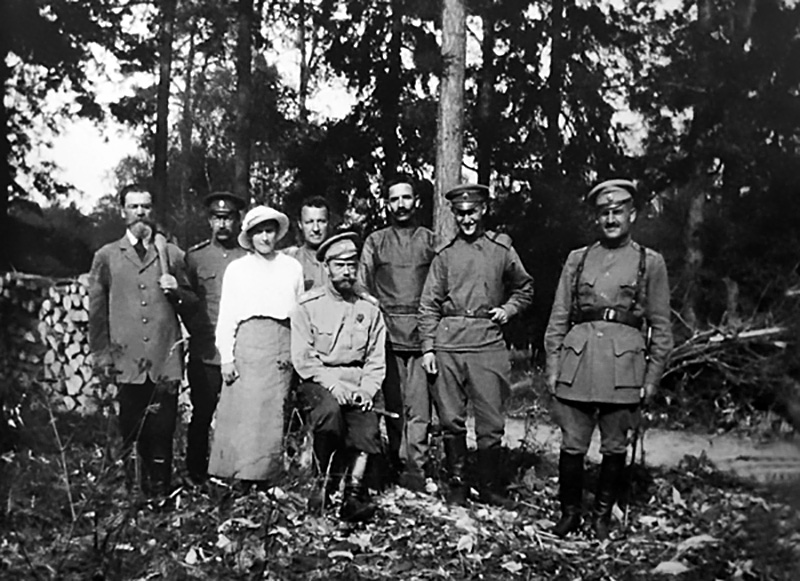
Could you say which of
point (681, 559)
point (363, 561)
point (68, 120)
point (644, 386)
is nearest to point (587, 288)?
point (644, 386)

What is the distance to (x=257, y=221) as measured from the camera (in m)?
4.71

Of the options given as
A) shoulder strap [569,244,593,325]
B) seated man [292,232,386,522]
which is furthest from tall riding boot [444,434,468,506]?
shoulder strap [569,244,593,325]

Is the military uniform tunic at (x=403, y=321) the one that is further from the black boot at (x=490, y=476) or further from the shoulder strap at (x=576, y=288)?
the shoulder strap at (x=576, y=288)

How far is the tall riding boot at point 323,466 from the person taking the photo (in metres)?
4.48

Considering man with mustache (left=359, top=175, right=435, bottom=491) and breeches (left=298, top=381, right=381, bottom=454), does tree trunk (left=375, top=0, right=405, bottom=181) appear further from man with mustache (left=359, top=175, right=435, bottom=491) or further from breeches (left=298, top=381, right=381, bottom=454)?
breeches (left=298, top=381, right=381, bottom=454)

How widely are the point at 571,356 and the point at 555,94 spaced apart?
7.70ft

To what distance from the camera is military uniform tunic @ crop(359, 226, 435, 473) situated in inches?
212

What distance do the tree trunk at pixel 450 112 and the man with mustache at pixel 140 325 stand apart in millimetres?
2557

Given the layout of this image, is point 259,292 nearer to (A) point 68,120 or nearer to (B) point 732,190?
(A) point 68,120

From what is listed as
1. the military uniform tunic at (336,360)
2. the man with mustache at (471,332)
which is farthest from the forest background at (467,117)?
the military uniform tunic at (336,360)

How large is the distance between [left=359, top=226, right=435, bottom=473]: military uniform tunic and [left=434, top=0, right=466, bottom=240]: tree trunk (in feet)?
3.91

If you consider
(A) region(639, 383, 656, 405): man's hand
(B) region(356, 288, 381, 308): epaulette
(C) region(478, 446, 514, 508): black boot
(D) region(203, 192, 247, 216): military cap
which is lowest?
(C) region(478, 446, 514, 508): black boot

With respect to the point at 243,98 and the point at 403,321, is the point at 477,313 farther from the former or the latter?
the point at 243,98

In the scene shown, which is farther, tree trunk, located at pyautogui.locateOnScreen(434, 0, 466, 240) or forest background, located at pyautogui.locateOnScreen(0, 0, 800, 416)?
tree trunk, located at pyautogui.locateOnScreen(434, 0, 466, 240)
